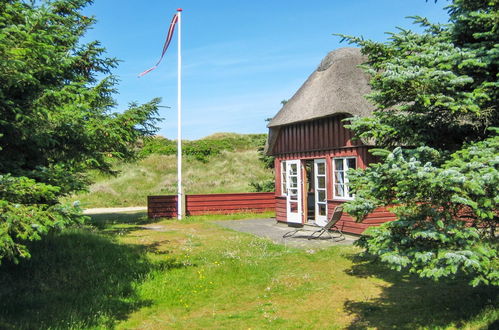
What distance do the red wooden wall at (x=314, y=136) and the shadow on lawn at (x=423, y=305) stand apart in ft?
17.8

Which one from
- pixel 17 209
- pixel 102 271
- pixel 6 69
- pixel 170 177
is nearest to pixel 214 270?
pixel 102 271

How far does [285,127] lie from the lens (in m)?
16.2

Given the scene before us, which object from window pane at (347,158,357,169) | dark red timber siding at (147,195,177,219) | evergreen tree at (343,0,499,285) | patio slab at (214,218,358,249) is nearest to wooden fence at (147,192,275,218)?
dark red timber siding at (147,195,177,219)

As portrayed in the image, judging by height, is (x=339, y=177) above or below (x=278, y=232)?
above

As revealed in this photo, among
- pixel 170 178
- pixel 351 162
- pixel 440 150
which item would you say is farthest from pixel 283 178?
pixel 170 178

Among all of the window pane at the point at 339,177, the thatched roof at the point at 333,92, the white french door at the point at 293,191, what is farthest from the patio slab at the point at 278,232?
the thatched roof at the point at 333,92

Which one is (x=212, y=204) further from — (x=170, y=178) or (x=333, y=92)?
(x=170, y=178)

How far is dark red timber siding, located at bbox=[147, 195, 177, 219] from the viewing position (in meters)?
19.5

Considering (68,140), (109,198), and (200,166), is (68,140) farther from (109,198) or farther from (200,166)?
(200,166)

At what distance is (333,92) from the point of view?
1340 cm

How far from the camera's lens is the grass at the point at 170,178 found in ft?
95.8

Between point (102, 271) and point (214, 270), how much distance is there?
87.4 inches

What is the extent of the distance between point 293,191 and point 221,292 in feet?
27.7

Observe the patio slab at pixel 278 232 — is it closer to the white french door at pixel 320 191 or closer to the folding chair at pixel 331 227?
the folding chair at pixel 331 227
